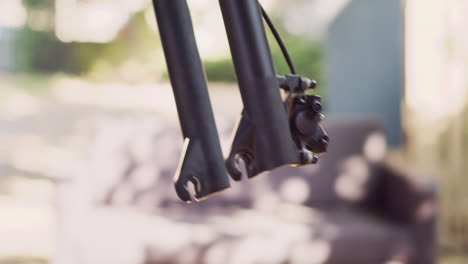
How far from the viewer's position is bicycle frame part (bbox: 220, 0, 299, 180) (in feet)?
1.63

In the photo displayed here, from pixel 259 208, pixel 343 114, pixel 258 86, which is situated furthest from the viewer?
pixel 343 114

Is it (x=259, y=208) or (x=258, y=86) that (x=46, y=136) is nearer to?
(x=259, y=208)

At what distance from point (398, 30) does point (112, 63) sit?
12.9 m

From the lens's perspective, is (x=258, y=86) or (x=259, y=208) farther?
(x=259, y=208)

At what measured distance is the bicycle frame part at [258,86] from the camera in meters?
0.50

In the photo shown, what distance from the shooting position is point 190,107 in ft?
1.70

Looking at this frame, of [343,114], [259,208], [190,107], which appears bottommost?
[343,114]

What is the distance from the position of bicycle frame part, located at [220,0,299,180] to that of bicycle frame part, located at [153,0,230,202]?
0.03m

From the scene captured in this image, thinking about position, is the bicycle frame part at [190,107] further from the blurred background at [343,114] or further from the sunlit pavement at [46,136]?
the sunlit pavement at [46,136]

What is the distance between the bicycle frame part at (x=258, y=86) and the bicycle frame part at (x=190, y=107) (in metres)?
0.03

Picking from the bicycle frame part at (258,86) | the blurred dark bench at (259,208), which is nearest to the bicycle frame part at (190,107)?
the bicycle frame part at (258,86)

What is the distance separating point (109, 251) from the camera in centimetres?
320

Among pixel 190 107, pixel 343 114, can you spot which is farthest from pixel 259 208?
pixel 190 107

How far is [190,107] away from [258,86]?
61 millimetres
